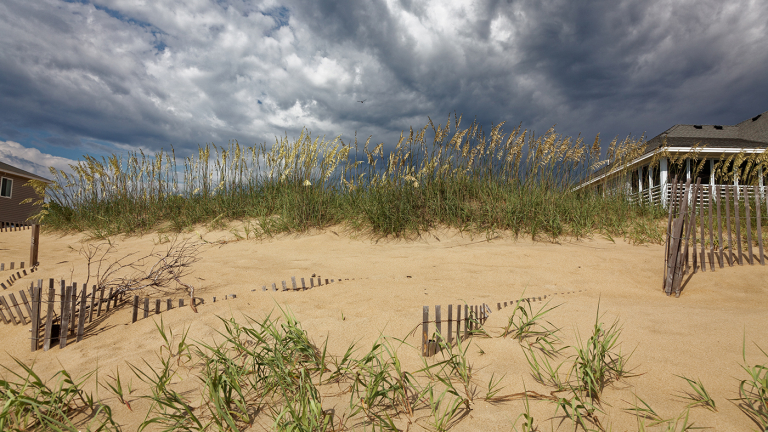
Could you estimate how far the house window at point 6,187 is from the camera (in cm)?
1543

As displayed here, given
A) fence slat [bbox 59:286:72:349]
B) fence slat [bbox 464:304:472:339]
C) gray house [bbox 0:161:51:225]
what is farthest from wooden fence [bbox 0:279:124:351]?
gray house [bbox 0:161:51:225]

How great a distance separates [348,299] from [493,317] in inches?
39.9

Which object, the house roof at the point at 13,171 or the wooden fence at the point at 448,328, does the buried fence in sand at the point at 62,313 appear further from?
the house roof at the point at 13,171

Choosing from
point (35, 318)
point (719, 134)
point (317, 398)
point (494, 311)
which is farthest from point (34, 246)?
point (719, 134)

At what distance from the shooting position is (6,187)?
15.7 meters

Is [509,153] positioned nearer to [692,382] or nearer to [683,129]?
[692,382]

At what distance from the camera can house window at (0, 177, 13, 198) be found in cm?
1543

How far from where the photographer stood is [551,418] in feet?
3.88

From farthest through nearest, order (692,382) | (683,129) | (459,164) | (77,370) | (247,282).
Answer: (683,129) → (459,164) → (247,282) → (77,370) → (692,382)

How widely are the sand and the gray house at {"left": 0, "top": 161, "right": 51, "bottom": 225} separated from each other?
16.7m

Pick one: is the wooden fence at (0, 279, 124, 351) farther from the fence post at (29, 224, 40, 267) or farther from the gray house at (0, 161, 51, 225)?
the gray house at (0, 161, 51, 225)

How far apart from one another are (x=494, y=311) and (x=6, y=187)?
2294 cm

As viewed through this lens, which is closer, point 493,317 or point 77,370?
point 77,370

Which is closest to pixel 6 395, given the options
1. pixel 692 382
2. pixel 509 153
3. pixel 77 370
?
pixel 77 370
